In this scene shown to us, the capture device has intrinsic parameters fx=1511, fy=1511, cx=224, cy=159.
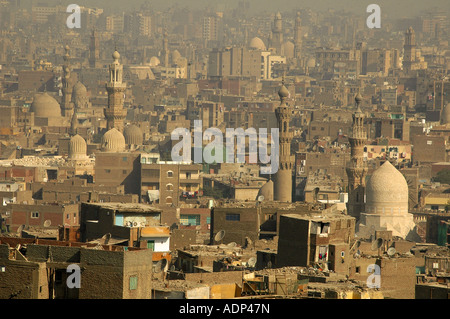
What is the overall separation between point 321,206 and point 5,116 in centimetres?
4534

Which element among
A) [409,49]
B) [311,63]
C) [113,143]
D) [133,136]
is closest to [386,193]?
[113,143]

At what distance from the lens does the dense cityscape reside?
58.1ft

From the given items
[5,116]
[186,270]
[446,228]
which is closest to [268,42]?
[5,116]

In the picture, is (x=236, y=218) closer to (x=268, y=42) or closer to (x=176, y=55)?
(x=176, y=55)

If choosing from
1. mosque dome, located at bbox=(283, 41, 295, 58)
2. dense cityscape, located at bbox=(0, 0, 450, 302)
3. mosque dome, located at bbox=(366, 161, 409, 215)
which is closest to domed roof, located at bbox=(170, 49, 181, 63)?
dense cityscape, located at bbox=(0, 0, 450, 302)

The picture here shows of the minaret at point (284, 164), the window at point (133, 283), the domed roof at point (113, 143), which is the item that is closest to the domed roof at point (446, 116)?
the domed roof at point (113, 143)

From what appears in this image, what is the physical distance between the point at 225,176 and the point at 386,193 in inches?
651

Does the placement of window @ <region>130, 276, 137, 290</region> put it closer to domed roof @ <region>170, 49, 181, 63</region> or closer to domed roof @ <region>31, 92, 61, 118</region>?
domed roof @ <region>31, 92, 61, 118</region>

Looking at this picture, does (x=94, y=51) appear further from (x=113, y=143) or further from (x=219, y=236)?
(x=219, y=236)

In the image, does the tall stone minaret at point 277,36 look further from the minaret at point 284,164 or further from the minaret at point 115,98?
the minaret at point 284,164

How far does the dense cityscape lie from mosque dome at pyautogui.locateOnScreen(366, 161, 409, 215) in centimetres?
4

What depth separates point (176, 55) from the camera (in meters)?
141

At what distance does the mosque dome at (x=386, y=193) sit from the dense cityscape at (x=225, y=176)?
0.04 metres

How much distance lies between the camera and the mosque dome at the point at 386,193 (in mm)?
36000
